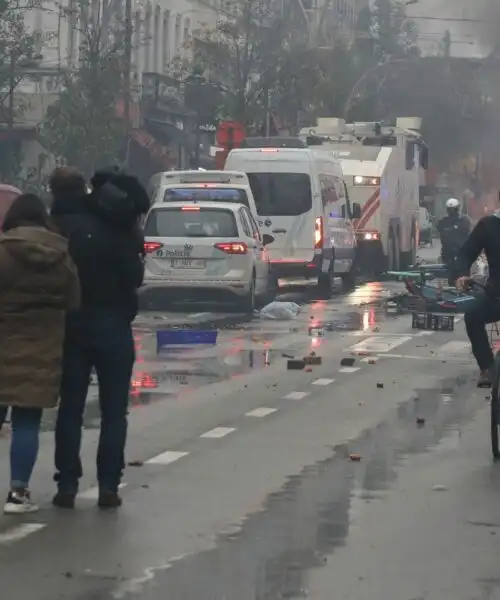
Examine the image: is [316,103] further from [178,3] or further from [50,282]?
[50,282]

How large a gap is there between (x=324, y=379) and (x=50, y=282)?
7.90 metres

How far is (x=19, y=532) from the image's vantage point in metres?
8.59

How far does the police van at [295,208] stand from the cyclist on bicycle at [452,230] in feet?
7.66

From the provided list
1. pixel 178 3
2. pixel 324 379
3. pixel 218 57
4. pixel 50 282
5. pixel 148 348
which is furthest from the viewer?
pixel 178 3

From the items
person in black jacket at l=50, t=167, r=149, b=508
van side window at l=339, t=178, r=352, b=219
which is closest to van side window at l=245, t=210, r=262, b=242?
van side window at l=339, t=178, r=352, b=219

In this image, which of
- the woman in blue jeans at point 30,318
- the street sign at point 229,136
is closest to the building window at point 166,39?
the street sign at point 229,136

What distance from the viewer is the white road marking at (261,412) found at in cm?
1371

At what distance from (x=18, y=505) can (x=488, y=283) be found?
4.18 meters

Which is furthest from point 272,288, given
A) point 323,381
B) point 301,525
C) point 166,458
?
point 301,525

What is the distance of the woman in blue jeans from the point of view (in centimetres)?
898

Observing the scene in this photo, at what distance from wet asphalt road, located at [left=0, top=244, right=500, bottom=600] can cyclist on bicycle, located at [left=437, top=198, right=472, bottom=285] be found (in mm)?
13115

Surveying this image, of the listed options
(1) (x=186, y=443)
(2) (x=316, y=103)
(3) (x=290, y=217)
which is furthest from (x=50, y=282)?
(2) (x=316, y=103)

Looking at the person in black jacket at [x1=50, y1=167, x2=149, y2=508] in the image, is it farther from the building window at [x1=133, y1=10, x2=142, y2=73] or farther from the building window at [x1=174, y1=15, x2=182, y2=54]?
the building window at [x1=174, y1=15, x2=182, y2=54]

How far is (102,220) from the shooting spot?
366 inches
